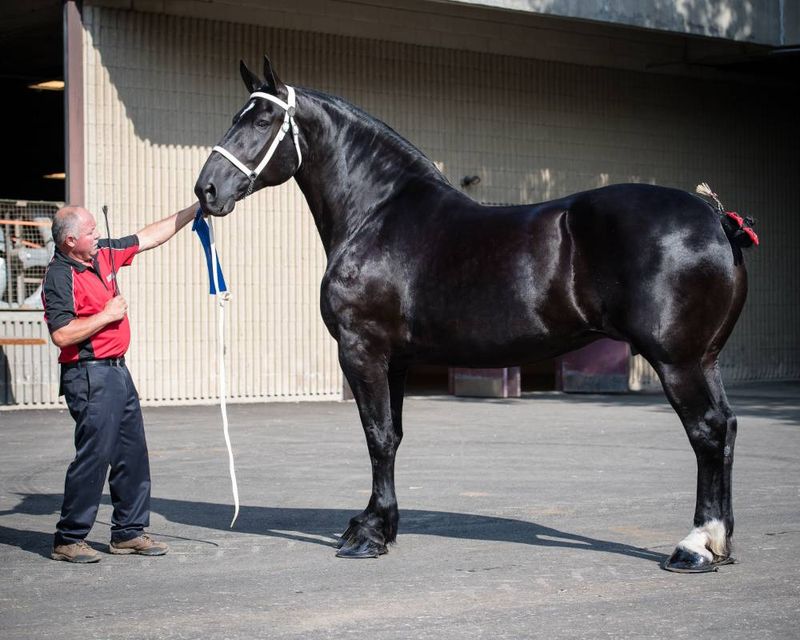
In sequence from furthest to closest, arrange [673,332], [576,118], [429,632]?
1. [576,118]
2. [673,332]
3. [429,632]

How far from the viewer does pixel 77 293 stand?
6.74m

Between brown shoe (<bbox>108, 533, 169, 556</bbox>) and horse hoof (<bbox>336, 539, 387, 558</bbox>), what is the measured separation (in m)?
1.00

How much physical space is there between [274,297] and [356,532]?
1063cm

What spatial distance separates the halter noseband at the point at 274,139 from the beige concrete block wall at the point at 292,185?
924 cm

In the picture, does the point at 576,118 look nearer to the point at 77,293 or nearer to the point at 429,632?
the point at 77,293

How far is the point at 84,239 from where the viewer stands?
673cm

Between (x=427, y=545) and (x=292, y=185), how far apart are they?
35.8ft

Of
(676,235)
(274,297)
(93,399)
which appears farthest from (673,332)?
(274,297)

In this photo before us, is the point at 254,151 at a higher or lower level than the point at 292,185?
higher

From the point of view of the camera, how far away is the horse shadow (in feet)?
22.9

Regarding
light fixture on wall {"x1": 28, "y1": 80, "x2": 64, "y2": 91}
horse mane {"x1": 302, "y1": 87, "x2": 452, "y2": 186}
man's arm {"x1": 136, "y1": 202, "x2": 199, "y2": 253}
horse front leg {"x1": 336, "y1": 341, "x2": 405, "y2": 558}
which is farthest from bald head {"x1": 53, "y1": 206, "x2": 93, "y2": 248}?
light fixture on wall {"x1": 28, "y1": 80, "x2": 64, "y2": 91}

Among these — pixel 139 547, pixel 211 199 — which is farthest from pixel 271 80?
pixel 139 547

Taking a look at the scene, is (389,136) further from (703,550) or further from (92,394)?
(703,550)

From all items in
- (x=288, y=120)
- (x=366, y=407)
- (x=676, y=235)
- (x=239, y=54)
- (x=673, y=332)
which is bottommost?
(x=366, y=407)
